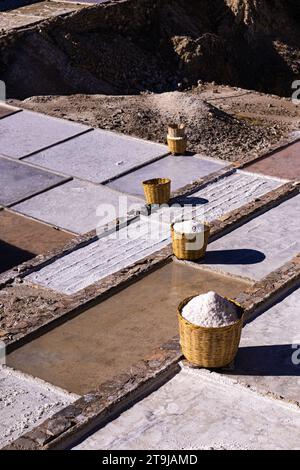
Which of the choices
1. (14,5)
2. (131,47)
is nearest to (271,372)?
(131,47)

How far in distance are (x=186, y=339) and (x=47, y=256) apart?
465cm

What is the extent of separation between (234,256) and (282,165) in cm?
416

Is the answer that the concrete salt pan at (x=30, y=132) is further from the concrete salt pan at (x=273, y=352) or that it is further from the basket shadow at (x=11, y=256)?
the concrete salt pan at (x=273, y=352)

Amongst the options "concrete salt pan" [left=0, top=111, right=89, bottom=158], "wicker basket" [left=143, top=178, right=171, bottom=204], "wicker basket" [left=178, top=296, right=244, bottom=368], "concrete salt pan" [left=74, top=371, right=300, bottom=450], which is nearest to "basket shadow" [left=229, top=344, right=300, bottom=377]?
"wicker basket" [left=178, top=296, right=244, bottom=368]

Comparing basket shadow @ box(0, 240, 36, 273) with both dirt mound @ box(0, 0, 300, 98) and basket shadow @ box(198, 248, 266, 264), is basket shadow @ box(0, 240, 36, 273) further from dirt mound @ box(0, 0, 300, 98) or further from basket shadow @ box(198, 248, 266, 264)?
dirt mound @ box(0, 0, 300, 98)

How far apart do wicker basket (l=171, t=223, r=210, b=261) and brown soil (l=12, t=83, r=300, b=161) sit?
5315mm

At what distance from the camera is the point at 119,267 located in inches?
531

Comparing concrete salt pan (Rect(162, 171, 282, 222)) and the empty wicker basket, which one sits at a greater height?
the empty wicker basket

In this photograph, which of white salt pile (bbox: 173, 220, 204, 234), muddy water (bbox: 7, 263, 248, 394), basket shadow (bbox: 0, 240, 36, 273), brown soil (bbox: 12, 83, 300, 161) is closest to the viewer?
muddy water (bbox: 7, 263, 248, 394)

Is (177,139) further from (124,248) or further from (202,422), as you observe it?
(202,422)

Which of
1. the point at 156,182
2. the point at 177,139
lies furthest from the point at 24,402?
the point at 177,139

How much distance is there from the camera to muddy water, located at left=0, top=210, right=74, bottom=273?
14656mm

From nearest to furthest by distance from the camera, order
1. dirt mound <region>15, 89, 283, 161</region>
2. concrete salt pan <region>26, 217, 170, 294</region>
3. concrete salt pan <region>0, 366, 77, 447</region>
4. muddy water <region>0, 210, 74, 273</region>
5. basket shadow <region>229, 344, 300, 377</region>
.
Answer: concrete salt pan <region>0, 366, 77, 447</region>
basket shadow <region>229, 344, 300, 377</region>
concrete salt pan <region>26, 217, 170, 294</region>
muddy water <region>0, 210, 74, 273</region>
dirt mound <region>15, 89, 283, 161</region>

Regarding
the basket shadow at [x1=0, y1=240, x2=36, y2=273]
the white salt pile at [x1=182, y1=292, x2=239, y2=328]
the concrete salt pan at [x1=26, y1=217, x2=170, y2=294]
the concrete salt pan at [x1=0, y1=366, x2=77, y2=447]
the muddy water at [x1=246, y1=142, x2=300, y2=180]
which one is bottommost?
the basket shadow at [x1=0, y1=240, x2=36, y2=273]
